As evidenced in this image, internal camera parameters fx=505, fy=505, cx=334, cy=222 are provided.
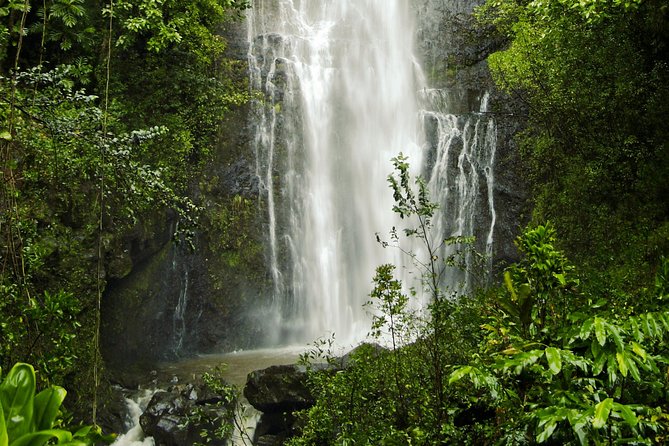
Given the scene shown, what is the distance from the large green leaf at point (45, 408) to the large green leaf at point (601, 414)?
81.7 inches

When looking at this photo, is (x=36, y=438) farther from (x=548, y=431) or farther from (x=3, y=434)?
(x=548, y=431)

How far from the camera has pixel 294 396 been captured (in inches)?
321

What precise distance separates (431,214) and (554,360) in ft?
10.4

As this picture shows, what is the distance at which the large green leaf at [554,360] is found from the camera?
2.22 m

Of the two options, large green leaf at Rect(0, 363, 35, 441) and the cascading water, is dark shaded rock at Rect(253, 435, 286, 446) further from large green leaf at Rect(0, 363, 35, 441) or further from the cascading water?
the cascading water

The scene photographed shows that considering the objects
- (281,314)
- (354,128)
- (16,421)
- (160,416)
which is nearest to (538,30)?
(354,128)

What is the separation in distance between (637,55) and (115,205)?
1141 cm

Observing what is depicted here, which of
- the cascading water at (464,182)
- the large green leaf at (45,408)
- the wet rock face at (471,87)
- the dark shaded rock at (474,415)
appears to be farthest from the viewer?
the cascading water at (464,182)

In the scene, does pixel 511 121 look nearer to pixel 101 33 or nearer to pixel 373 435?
pixel 101 33

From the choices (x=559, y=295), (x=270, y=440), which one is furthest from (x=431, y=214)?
(x=270, y=440)

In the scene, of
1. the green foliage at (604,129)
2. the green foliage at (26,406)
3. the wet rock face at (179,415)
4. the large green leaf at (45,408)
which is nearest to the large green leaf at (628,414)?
the green foliage at (26,406)

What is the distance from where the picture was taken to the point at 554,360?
2260mm

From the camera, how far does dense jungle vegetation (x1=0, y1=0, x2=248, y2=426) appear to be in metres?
4.16

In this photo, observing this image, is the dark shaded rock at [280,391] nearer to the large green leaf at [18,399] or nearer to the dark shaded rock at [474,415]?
the dark shaded rock at [474,415]
